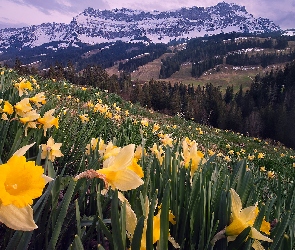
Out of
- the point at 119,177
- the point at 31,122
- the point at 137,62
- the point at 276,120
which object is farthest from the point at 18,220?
the point at 137,62

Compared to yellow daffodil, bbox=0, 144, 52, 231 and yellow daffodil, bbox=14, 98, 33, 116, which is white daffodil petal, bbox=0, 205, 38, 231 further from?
yellow daffodil, bbox=14, 98, 33, 116

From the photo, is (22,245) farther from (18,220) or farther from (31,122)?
(31,122)

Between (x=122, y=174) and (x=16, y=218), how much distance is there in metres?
0.44

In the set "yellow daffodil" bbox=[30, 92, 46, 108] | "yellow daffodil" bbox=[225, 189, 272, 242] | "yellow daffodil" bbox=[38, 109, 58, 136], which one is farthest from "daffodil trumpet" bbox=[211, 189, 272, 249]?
"yellow daffodil" bbox=[30, 92, 46, 108]

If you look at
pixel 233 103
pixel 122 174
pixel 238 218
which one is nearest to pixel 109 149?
pixel 122 174

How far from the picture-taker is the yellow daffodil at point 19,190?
73 centimetres

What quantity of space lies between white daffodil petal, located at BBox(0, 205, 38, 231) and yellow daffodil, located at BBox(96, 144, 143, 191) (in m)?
0.35

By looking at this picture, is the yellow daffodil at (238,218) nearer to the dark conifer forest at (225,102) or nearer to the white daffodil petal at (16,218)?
the white daffodil petal at (16,218)

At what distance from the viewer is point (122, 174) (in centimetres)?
111

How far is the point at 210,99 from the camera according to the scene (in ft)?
229

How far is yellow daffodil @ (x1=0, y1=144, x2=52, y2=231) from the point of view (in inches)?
28.9

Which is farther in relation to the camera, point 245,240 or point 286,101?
point 286,101

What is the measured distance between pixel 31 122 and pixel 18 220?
4.60ft

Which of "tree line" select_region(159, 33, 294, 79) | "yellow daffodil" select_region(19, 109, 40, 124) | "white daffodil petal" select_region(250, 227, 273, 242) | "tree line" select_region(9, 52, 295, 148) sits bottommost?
"tree line" select_region(9, 52, 295, 148)
